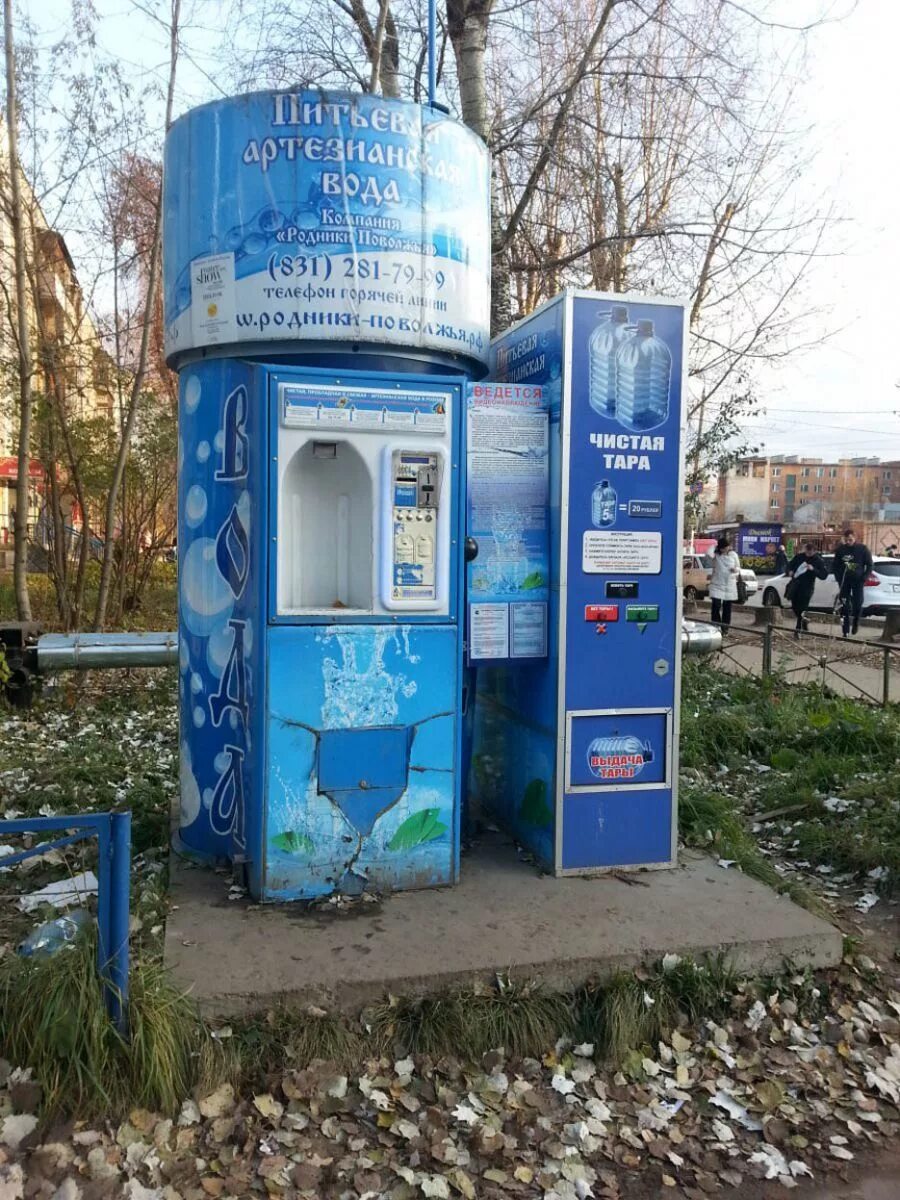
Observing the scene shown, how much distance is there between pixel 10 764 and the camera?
6.38m

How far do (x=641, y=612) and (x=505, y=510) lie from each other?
788mm

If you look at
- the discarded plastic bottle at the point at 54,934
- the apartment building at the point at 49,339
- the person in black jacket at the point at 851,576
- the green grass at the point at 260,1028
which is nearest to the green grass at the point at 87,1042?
the green grass at the point at 260,1028

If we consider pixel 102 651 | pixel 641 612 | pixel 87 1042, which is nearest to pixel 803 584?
pixel 102 651

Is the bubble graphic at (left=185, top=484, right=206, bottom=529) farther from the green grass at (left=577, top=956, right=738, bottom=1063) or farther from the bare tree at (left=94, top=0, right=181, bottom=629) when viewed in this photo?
the bare tree at (left=94, top=0, right=181, bottom=629)

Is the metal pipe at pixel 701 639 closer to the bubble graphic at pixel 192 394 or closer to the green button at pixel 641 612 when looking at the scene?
the green button at pixel 641 612

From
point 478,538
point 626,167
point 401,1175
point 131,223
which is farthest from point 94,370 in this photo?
point 401,1175

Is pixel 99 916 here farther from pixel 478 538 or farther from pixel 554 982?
pixel 478 538

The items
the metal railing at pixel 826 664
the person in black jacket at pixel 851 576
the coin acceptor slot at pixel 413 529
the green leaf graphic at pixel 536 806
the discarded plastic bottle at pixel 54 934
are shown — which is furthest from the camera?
the person in black jacket at pixel 851 576

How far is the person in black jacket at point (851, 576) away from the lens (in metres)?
16.5

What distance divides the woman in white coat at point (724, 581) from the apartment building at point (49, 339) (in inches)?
362

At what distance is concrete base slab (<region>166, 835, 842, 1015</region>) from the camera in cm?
336

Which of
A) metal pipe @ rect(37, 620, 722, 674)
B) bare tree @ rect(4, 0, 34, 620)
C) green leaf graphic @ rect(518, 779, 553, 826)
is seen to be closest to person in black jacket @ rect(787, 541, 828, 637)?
metal pipe @ rect(37, 620, 722, 674)

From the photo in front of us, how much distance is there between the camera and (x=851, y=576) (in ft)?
54.5

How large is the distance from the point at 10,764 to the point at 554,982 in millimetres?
4411
